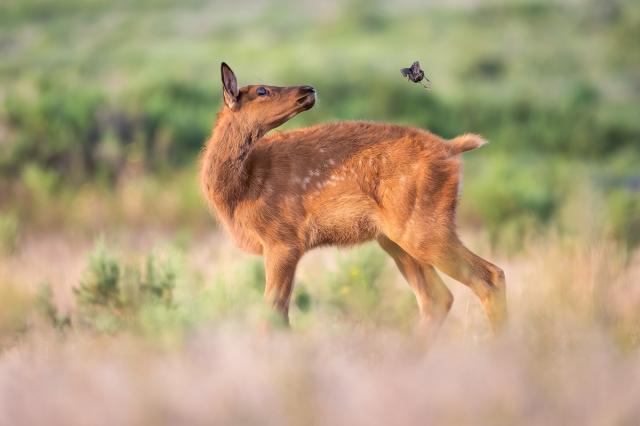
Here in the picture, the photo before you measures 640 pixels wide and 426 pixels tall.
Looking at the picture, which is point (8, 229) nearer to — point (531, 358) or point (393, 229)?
point (393, 229)

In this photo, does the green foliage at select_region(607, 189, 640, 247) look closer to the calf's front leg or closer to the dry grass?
the dry grass

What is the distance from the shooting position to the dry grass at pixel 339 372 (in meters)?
5.36

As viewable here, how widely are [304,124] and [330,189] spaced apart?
11550 millimetres

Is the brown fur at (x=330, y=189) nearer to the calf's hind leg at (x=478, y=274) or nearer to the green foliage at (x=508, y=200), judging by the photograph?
the calf's hind leg at (x=478, y=274)

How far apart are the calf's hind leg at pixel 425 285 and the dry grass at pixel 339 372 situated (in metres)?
0.69

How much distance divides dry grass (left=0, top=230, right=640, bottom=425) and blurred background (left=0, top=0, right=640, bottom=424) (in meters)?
0.07

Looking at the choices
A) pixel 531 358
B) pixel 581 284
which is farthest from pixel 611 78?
pixel 531 358

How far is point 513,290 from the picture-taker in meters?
9.58

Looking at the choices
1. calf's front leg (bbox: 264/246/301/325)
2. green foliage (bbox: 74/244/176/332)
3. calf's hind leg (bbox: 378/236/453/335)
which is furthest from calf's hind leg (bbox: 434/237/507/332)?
green foliage (bbox: 74/244/176/332)

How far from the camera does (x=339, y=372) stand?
227 inches

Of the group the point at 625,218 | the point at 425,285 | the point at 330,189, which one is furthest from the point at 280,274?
the point at 625,218

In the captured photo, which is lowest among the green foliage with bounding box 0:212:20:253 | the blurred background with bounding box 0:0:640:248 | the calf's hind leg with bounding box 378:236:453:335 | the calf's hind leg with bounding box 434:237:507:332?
the blurred background with bounding box 0:0:640:248

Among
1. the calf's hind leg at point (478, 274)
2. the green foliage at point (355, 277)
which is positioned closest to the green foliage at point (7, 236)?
the green foliage at point (355, 277)

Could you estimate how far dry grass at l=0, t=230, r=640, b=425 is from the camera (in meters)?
5.36
